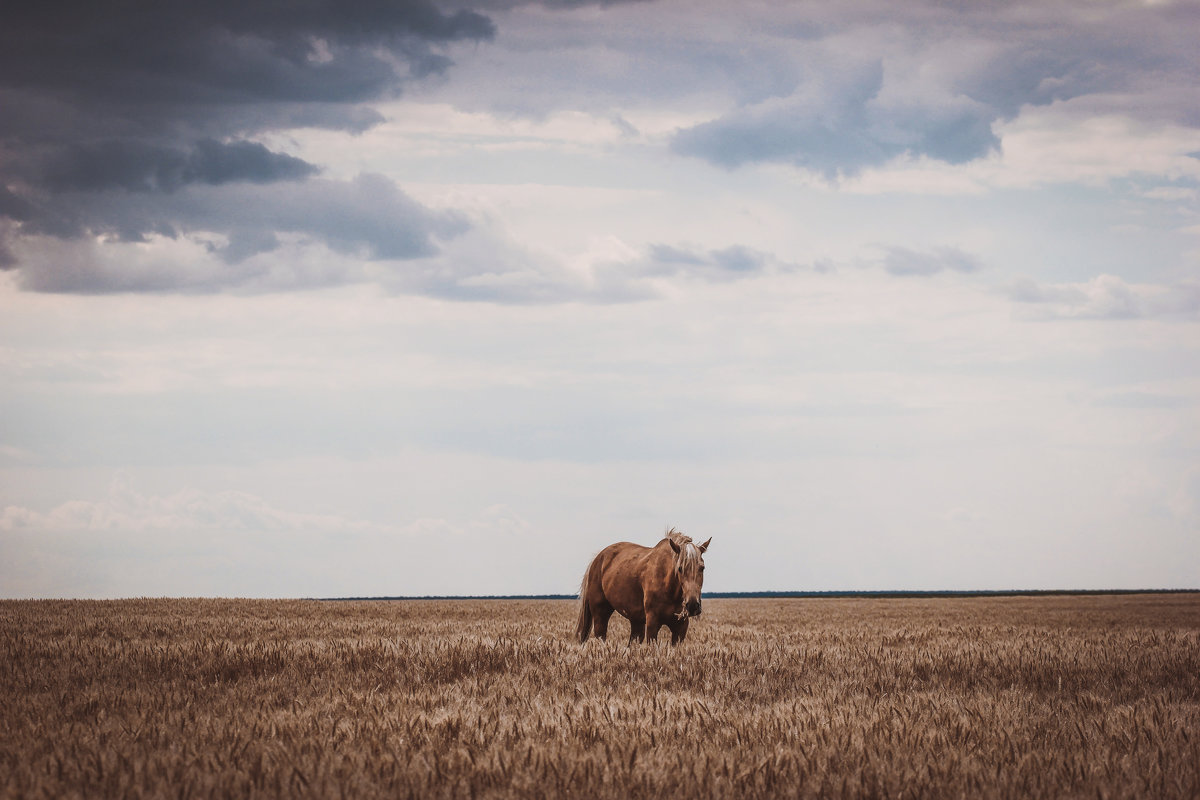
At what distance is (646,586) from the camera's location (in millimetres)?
13664

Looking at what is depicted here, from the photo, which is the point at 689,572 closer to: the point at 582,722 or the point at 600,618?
the point at 600,618

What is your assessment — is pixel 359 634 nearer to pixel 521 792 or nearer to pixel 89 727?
pixel 89 727

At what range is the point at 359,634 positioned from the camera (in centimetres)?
1470

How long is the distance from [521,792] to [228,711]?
11.2 feet

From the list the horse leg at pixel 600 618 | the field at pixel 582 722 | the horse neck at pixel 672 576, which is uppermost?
the horse neck at pixel 672 576

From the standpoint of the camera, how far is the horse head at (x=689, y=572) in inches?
487

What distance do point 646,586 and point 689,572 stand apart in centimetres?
131

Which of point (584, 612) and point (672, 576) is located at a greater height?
point (672, 576)

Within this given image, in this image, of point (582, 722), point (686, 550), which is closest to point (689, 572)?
point (686, 550)

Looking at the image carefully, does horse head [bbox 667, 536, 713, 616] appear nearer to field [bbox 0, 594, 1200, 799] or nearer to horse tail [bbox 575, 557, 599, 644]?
field [bbox 0, 594, 1200, 799]

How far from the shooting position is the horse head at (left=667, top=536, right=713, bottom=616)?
12359 millimetres

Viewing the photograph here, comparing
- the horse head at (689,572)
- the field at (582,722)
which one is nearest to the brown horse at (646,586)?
the horse head at (689,572)

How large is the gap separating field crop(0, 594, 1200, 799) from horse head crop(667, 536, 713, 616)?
116 centimetres

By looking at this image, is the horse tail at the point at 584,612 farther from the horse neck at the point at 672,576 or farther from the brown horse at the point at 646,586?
the horse neck at the point at 672,576
